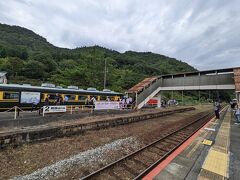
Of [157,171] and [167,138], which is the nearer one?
[157,171]

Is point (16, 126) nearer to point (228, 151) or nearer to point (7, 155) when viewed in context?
point (7, 155)

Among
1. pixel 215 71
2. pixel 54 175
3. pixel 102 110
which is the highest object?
pixel 215 71

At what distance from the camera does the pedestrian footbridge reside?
25891mm

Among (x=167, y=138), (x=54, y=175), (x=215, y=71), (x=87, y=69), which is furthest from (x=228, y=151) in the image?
(x=87, y=69)

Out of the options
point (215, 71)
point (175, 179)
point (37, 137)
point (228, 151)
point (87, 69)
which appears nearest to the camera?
point (175, 179)

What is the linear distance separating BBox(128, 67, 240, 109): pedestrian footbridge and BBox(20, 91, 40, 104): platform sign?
47.9 ft

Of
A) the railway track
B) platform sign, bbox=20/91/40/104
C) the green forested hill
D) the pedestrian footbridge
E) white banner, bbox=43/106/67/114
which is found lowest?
the railway track

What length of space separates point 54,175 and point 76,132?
5582 mm

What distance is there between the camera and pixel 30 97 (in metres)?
17.2

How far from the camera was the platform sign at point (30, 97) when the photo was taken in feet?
55.0

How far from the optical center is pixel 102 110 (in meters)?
20.0

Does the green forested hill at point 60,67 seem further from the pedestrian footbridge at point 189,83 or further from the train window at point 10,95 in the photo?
the train window at point 10,95

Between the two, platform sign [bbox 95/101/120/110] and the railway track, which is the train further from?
the railway track

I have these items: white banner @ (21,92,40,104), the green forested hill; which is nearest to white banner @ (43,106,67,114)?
white banner @ (21,92,40,104)
